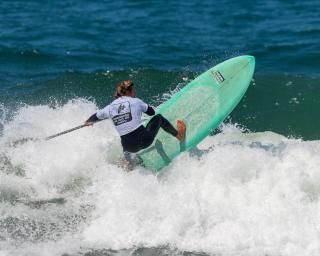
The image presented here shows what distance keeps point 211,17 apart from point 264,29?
7.72 feet

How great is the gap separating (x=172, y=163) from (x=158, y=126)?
2.61 feet

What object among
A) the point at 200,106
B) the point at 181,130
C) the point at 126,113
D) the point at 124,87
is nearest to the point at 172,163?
the point at 181,130

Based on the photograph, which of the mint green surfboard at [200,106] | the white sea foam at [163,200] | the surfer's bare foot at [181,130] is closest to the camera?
the white sea foam at [163,200]

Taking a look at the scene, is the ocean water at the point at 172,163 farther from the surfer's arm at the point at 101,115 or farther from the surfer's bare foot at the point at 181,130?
the surfer's arm at the point at 101,115

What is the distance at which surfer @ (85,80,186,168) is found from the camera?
10.1m

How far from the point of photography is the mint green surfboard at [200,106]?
11008 millimetres

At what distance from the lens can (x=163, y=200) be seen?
31.9 feet

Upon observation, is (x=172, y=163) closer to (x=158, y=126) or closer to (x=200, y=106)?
(x=158, y=126)

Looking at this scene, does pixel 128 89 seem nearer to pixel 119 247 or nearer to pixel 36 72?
pixel 119 247

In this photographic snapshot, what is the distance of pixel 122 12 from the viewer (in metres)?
23.7

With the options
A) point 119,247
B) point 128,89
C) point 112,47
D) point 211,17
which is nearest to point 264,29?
point 211,17

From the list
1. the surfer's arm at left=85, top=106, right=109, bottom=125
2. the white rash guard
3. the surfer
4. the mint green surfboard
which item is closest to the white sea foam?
the mint green surfboard

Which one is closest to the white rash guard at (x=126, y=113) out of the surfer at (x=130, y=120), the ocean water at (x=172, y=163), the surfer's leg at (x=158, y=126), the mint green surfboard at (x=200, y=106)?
the surfer at (x=130, y=120)

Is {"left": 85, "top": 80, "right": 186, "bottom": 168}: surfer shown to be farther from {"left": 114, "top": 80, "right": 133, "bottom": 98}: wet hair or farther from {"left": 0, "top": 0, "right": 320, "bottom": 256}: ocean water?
{"left": 0, "top": 0, "right": 320, "bottom": 256}: ocean water
